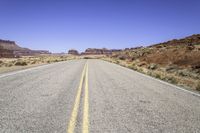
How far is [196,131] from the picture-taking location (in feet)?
14.6

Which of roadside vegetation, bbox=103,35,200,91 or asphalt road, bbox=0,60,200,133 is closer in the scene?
asphalt road, bbox=0,60,200,133

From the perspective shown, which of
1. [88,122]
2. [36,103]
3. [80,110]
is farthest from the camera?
[36,103]

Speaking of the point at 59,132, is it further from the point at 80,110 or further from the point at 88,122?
the point at 80,110

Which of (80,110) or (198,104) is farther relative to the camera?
(198,104)

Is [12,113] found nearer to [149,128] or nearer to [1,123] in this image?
[1,123]

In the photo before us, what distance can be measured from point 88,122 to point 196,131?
7.32 feet

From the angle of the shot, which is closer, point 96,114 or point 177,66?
point 96,114

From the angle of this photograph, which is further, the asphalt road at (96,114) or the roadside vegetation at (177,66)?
the roadside vegetation at (177,66)

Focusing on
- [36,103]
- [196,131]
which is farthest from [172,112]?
[36,103]

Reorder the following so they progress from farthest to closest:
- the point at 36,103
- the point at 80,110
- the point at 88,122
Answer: the point at 36,103, the point at 80,110, the point at 88,122

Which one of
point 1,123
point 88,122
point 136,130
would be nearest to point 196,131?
point 136,130

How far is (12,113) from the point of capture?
5.38 metres

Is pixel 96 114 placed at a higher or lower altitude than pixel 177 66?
higher

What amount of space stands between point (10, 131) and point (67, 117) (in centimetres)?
135
